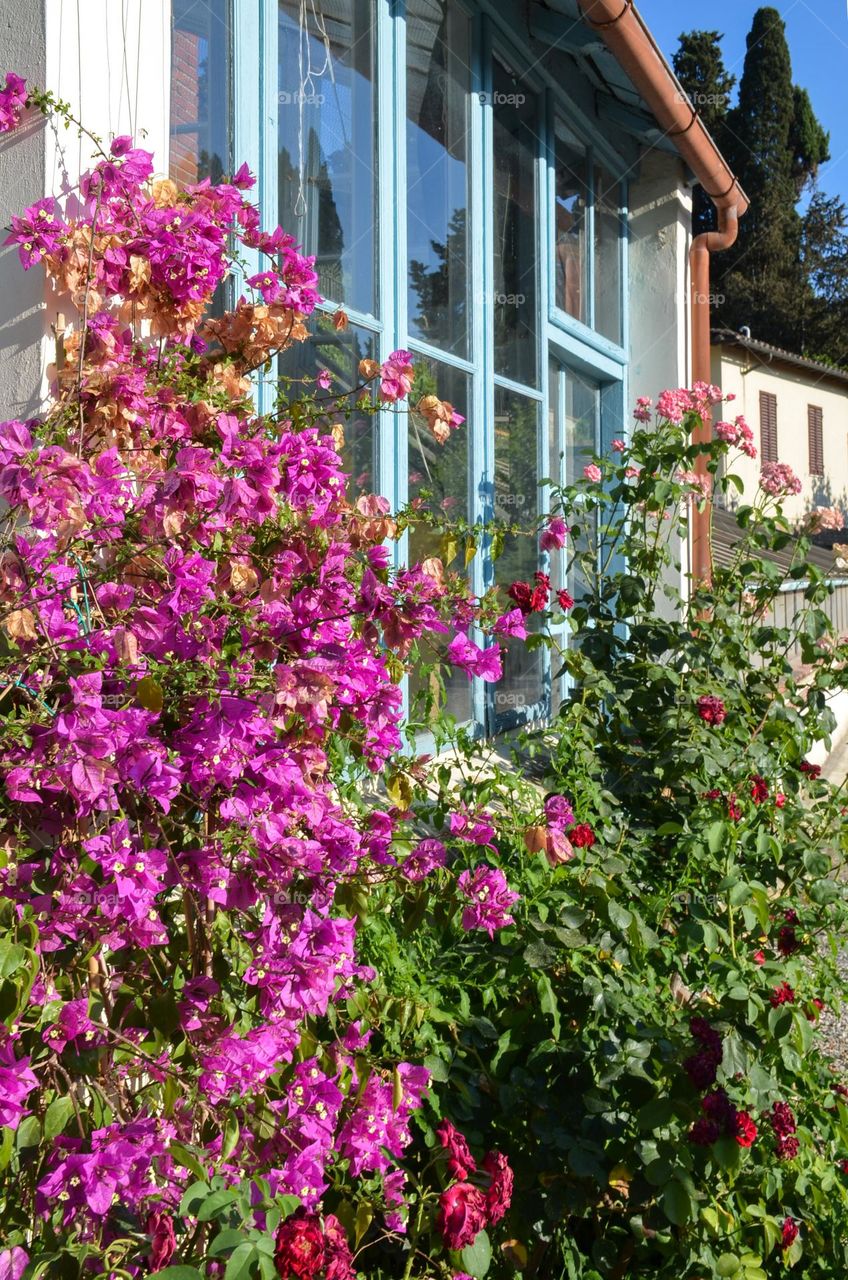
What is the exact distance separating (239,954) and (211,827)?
0.33m

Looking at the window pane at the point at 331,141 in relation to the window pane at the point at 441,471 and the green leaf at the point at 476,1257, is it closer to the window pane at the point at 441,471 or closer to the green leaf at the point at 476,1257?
the window pane at the point at 441,471

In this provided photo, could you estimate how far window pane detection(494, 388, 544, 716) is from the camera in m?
5.07

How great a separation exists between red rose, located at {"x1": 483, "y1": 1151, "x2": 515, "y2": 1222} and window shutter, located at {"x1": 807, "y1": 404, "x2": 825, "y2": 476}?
29864mm

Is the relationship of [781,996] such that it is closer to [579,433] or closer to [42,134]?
[42,134]

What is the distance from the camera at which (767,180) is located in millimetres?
35375

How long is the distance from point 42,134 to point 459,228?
2.66 meters

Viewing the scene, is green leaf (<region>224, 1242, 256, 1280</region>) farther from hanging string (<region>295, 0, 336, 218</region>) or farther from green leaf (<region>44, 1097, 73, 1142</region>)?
hanging string (<region>295, 0, 336, 218</region>)

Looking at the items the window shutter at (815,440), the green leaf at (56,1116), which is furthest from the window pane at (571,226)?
the window shutter at (815,440)

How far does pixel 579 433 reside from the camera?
6.40 m

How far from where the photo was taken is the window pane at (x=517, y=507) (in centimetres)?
507

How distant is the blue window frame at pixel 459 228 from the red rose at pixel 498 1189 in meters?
1.95

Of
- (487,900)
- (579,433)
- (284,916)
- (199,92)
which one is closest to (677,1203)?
(487,900)

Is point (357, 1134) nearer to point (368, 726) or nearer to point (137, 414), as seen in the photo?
point (368, 726)

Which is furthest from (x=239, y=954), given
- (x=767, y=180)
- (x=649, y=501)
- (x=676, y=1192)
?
(x=767, y=180)
